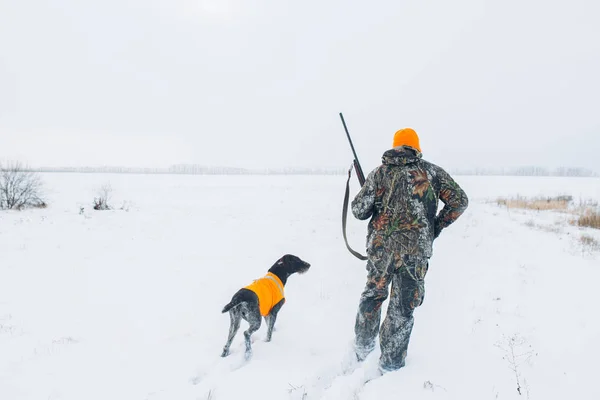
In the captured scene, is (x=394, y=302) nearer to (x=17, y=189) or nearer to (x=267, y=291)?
(x=267, y=291)

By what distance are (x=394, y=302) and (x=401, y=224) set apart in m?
0.77

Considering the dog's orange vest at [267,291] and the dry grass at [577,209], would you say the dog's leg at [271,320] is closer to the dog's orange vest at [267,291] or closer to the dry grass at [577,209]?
the dog's orange vest at [267,291]

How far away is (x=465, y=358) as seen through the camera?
3.58 meters

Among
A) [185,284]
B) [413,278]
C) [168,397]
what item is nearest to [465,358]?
[413,278]

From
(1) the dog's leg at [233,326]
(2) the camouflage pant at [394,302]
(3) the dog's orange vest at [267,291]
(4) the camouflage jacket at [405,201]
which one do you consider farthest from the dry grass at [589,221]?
(1) the dog's leg at [233,326]

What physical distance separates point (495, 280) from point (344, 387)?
4.54m

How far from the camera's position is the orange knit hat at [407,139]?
3.08 meters

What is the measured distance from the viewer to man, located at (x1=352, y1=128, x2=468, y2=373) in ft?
10.0

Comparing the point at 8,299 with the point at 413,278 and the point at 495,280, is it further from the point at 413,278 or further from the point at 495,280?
the point at 495,280

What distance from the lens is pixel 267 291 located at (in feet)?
13.2

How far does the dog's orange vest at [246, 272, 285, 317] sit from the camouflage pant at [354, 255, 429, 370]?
1154 mm

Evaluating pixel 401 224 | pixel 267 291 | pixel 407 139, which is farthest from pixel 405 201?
pixel 267 291

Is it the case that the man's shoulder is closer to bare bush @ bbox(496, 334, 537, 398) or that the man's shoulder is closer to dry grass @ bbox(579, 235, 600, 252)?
bare bush @ bbox(496, 334, 537, 398)

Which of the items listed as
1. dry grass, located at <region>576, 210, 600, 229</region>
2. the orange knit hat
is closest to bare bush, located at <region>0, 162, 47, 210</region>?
the orange knit hat
